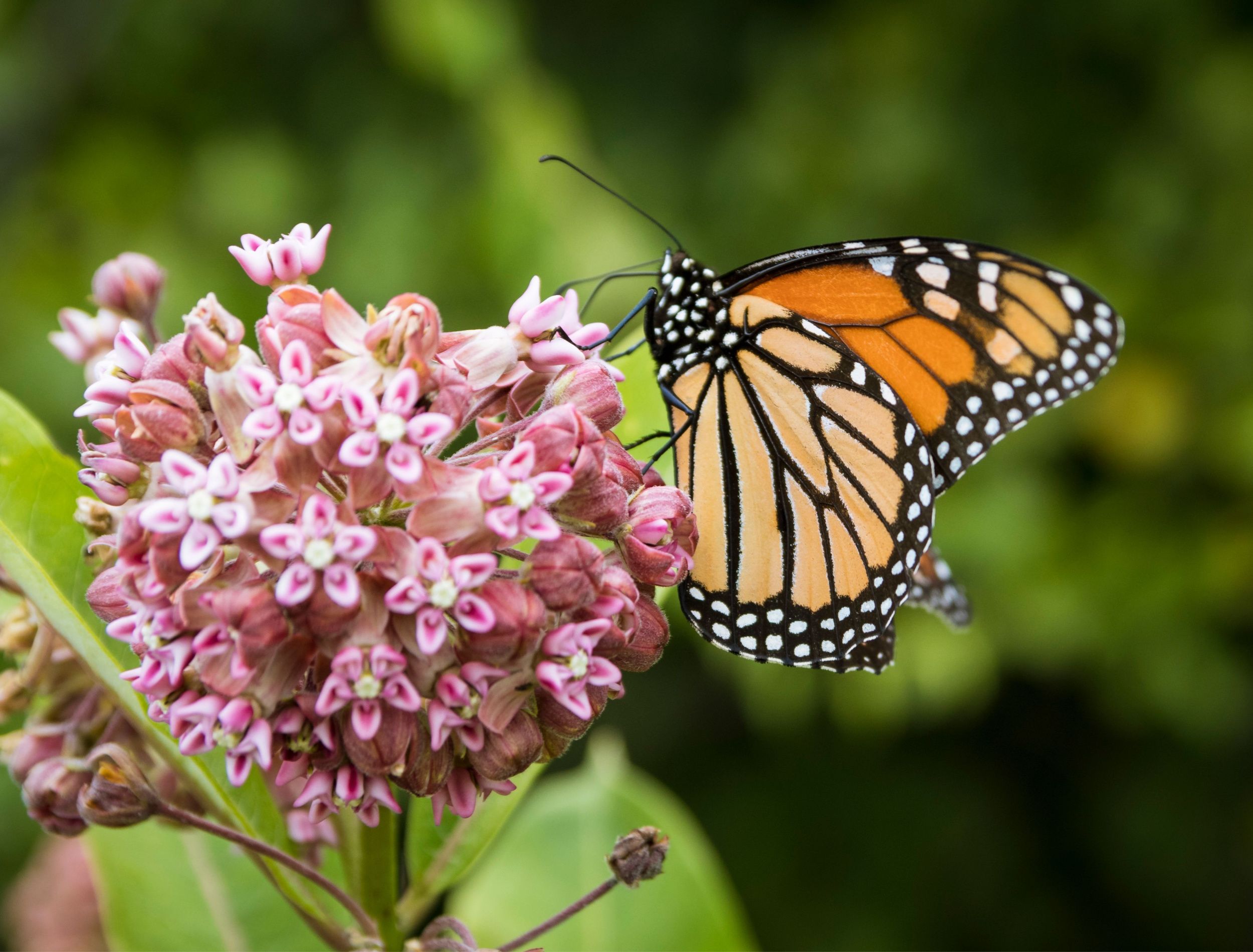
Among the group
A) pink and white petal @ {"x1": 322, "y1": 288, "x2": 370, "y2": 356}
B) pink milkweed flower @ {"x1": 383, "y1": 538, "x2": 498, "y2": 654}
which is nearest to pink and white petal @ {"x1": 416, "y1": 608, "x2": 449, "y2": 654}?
pink milkweed flower @ {"x1": 383, "y1": 538, "x2": 498, "y2": 654}

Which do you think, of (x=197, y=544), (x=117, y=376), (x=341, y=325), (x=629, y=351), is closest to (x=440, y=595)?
(x=197, y=544)

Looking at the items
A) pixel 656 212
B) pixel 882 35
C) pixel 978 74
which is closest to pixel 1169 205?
pixel 978 74

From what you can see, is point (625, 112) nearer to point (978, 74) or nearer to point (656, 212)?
point (656, 212)

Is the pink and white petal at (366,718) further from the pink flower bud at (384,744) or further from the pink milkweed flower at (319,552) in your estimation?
the pink milkweed flower at (319,552)

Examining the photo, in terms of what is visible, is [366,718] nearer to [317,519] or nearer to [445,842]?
[317,519]

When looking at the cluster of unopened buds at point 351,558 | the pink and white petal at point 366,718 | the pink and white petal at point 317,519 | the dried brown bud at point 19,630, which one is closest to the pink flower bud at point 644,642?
the cluster of unopened buds at point 351,558
